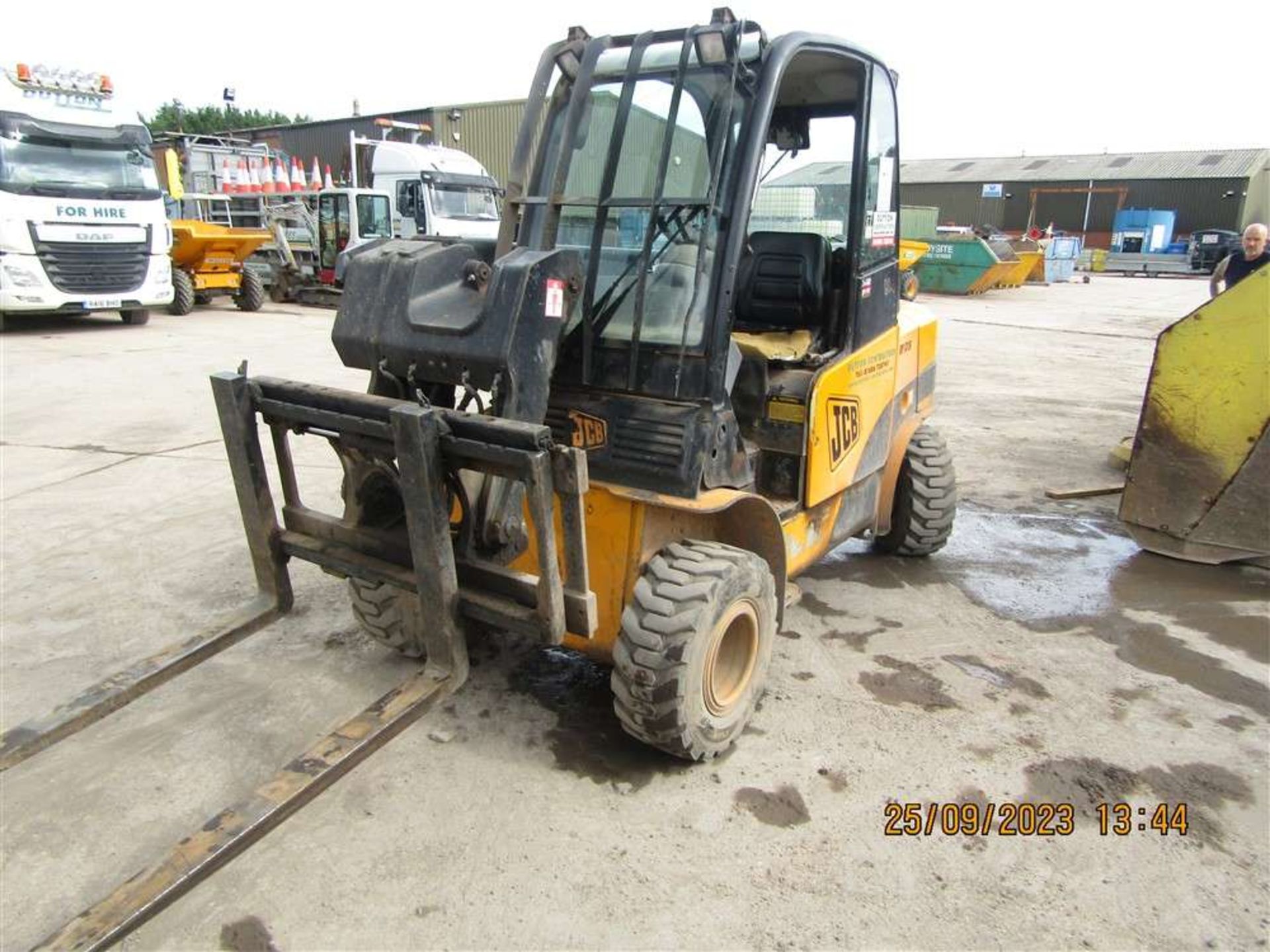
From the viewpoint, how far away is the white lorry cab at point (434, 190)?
1652cm

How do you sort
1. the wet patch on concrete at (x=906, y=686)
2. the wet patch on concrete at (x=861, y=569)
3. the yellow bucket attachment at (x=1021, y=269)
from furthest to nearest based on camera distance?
the yellow bucket attachment at (x=1021, y=269), the wet patch on concrete at (x=861, y=569), the wet patch on concrete at (x=906, y=686)

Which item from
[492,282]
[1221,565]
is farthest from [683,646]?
[1221,565]

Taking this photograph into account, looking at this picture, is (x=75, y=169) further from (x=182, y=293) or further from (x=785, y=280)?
(x=785, y=280)

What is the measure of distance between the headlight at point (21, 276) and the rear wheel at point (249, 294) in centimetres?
478

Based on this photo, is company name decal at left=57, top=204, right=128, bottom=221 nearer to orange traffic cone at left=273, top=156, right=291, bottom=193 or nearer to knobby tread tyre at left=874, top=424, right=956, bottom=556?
orange traffic cone at left=273, top=156, right=291, bottom=193

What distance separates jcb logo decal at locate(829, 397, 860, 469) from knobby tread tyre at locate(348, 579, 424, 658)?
5.82ft

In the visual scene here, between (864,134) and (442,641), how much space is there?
258 centimetres

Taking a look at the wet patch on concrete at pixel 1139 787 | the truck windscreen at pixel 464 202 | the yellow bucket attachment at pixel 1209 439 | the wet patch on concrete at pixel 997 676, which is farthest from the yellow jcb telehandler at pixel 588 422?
the truck windscreen at pixel 464 202

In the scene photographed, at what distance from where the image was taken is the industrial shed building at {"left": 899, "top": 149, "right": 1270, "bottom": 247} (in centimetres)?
4222

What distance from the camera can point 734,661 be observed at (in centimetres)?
318

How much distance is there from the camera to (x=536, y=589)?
8.46 feet

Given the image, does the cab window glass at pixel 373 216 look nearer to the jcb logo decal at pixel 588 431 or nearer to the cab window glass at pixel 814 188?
the cab window glass at pixel 814 188

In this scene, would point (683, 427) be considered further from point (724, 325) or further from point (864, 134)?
point (864, 134)

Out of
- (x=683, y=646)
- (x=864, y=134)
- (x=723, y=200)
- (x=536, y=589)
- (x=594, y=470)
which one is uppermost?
(x=864, y=134)
